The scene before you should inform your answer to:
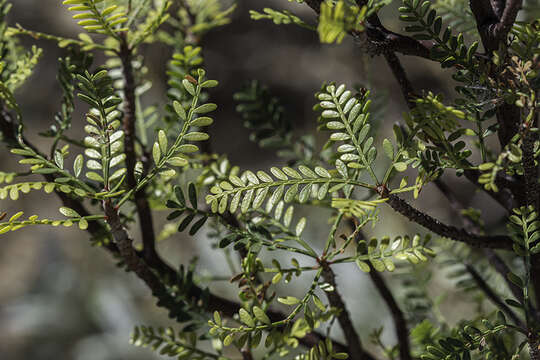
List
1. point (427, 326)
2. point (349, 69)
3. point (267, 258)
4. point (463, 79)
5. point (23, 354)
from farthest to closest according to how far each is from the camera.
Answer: point (349, 69) < point (23, 354) < point (267, 258) < point (427, 326) < point (463, 79)

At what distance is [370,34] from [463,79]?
60mm

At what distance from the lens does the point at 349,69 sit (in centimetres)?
185

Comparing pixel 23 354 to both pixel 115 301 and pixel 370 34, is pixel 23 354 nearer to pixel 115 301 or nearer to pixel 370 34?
pixel 115 301

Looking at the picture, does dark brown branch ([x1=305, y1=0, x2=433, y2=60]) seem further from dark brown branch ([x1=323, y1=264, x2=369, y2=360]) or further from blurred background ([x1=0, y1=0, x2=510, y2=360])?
blurred background ([x1=0, y1=0, x2=510, y2=360])

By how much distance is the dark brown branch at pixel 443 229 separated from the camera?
0.30 m

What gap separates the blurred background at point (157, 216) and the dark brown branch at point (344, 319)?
3.28 ft

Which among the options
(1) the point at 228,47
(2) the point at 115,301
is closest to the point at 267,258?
(2) the point at 115,301

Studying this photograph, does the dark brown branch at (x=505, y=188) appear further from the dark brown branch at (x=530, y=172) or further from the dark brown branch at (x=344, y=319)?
the dark brown branch at (x=344, y=319)

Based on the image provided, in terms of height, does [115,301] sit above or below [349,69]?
below

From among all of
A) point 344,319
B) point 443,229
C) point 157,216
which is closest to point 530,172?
point 443,229

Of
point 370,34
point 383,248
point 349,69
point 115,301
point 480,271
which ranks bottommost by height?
point 115,301

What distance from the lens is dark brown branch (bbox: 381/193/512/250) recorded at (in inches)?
11.8

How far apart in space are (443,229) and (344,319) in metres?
0.10

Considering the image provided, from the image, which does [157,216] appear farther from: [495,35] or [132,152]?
[495,35]
